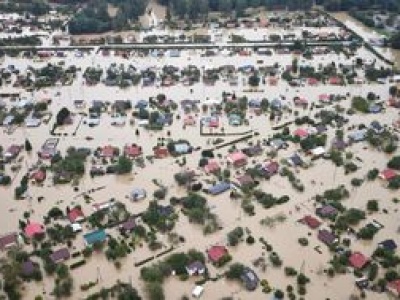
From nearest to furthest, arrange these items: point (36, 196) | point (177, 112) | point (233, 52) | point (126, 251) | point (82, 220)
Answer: point (126, 251)
point (82, 220)
point (36, 196)
point (177, 112)
point (233, 52)

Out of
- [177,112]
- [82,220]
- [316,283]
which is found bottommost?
[316,283]

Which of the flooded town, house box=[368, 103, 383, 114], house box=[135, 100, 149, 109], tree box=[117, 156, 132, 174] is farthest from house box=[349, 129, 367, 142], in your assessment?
house box=[135, 100, 149, 109]

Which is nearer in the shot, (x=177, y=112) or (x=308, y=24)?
(x=177, y=112)

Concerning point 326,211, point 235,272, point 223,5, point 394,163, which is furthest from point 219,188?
point 223,5

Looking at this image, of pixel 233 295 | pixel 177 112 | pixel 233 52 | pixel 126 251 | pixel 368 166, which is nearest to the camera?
pixel 233 295

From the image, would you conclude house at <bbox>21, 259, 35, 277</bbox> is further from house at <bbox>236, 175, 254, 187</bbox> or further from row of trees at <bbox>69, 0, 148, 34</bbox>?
row of trees at <bbox>69, 0, 148, 34</bbox>

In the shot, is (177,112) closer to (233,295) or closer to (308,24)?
(233,295)

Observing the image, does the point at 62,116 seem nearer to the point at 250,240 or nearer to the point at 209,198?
the point at 209,198

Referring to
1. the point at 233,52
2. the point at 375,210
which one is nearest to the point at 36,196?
the point at 375,210
